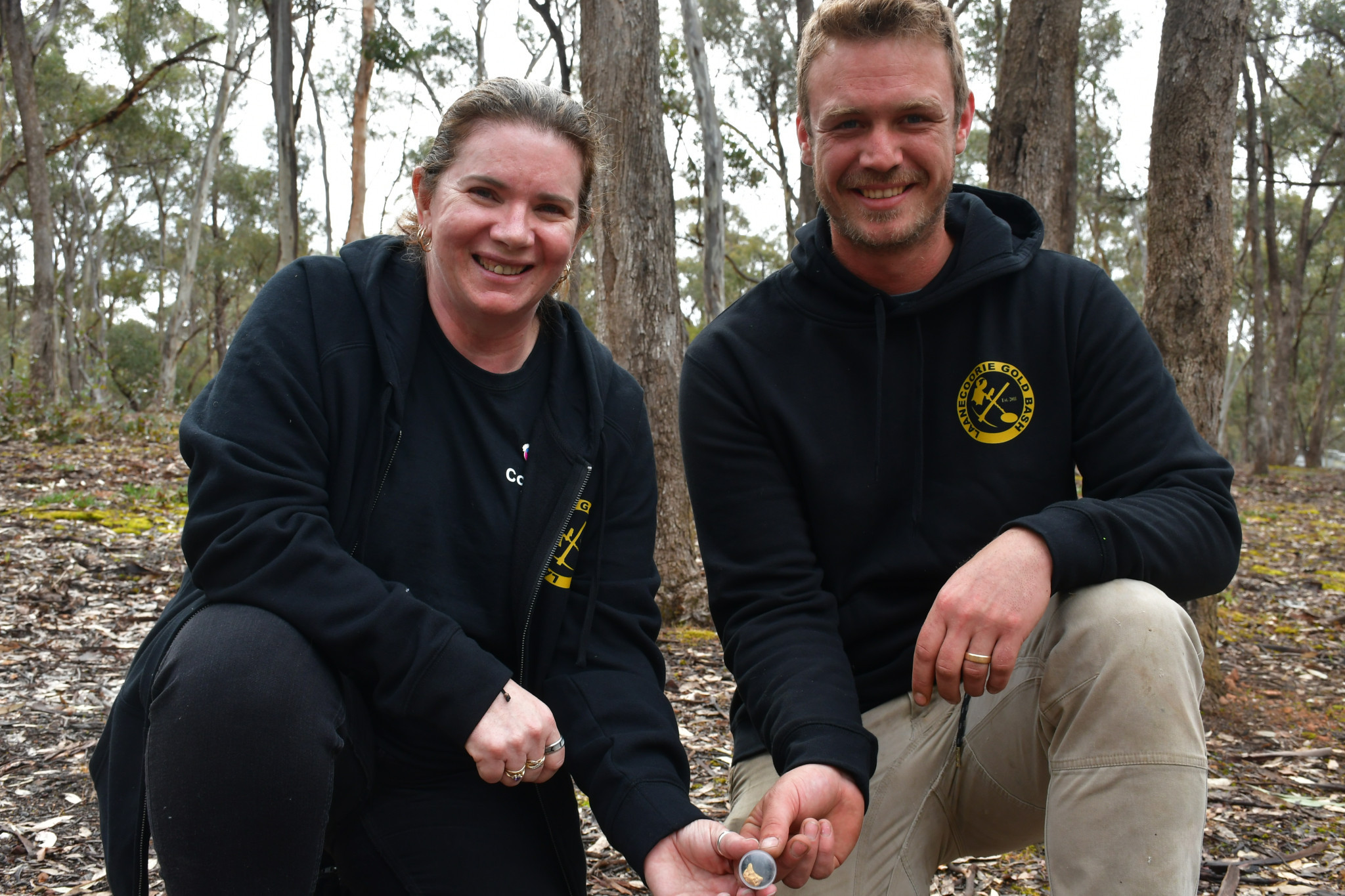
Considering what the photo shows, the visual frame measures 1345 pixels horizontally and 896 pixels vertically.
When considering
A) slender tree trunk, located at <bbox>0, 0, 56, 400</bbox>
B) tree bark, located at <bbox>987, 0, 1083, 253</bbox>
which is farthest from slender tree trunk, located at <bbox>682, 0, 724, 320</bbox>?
slender tree trunk, located at <bbox>0, 0, 56, 400</bbox>

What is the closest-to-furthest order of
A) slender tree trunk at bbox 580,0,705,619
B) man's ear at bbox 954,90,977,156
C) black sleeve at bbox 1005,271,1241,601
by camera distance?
black sleeve at bbox 1005,271,1241,601
man's ear at bbox 954,90,977,156
slender tree trunk at bbox 580,0,705,619

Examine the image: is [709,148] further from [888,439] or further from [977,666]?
[977,666]

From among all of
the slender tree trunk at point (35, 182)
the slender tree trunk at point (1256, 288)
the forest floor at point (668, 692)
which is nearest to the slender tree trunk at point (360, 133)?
the slender tree trunk at point (35, 182)

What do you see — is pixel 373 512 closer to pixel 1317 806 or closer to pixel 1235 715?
pixel 1317 806

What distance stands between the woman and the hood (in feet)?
1.55

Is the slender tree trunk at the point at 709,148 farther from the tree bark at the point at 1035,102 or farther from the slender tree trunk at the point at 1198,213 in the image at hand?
the slender tree trunk at the point at 1198,213

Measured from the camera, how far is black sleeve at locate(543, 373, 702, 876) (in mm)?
1841

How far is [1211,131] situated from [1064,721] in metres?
3.14

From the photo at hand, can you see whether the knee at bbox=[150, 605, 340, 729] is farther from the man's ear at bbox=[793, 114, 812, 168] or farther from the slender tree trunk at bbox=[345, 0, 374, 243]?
the slender tree trunk at bbox=[345, 0, 374, 243]

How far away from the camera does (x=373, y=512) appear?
1928mm

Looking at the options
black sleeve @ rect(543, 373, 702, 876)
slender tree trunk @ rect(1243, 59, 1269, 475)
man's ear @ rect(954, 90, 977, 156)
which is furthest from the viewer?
slender tree trunk @ rect(1243, 59, 1269, 475)

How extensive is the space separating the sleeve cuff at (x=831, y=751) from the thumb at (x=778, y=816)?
78 millimetres

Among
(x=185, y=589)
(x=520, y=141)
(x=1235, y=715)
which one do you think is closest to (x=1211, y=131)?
(x=1235, y=715)

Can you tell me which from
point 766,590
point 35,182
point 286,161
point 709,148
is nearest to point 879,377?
point 766,590
